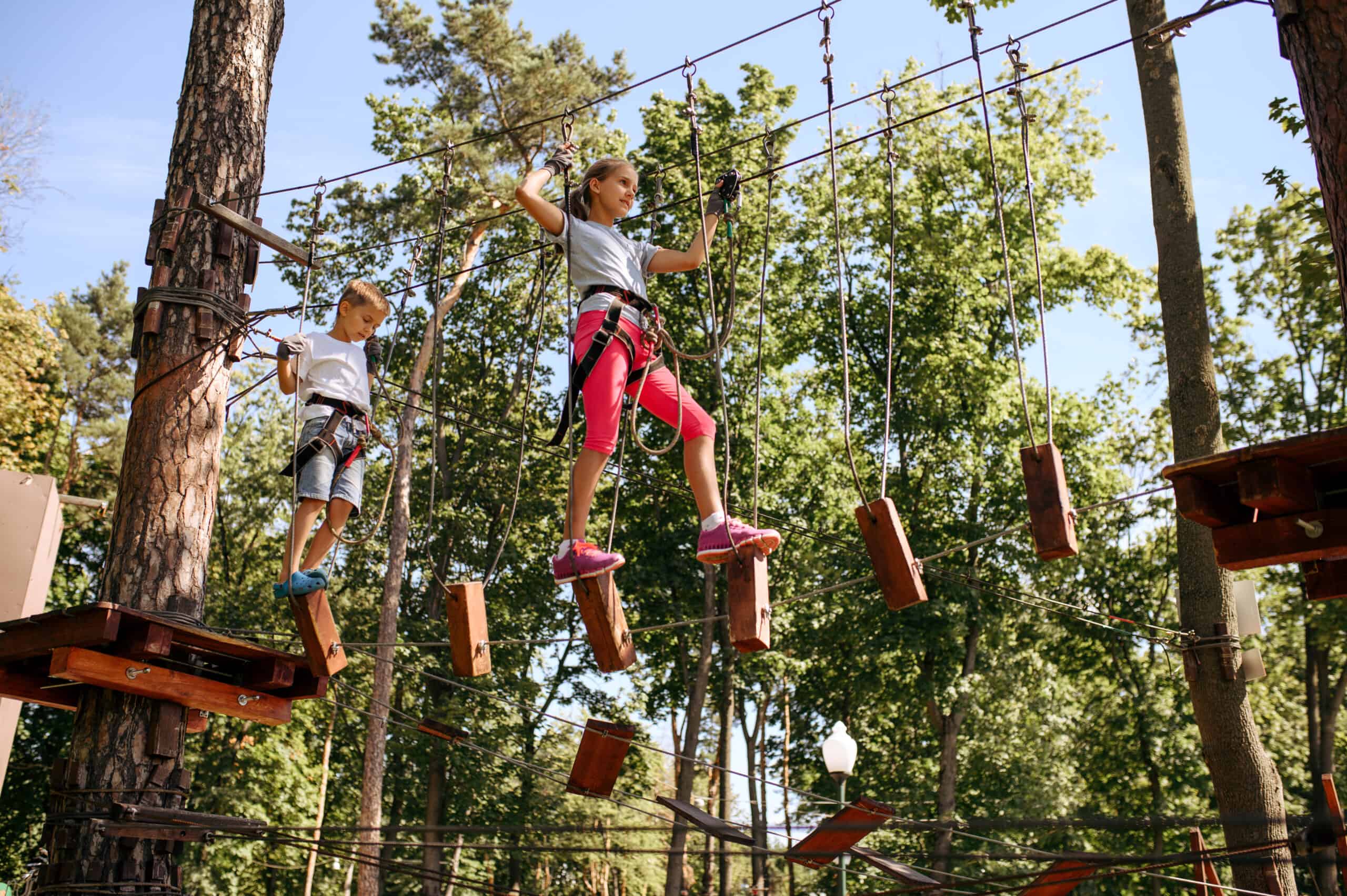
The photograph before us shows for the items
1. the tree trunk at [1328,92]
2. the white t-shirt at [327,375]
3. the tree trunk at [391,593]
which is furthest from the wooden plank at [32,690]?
the tree trunk at [391,593]

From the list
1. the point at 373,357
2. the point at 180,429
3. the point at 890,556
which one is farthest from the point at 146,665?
the point at 890,556

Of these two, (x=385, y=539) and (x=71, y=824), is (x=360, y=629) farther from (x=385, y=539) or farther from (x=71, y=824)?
(x=71, y=824)

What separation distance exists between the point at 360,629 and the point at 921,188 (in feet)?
37.1

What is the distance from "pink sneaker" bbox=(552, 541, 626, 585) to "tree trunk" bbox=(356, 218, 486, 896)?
34.3 ft

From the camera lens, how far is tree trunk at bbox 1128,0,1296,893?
642cm

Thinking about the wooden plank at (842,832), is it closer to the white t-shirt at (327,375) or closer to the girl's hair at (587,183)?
the girl's hair at (587,183)

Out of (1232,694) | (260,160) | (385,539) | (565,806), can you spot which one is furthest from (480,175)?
(1232,694)

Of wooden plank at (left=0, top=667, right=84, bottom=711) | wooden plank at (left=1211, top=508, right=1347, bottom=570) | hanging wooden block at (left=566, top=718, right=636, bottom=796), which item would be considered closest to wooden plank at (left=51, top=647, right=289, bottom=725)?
wooden plank at (left=0, top=667, right=84, bottom=711)

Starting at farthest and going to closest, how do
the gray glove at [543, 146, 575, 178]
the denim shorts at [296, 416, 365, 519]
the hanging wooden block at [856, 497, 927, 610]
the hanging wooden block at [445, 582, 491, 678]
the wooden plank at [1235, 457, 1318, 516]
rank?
1. the denim shorts at [296, 416, 365, 519]
2. the gray glove at [543, 146, 575, 178]
3. the hanging wooden block at [445, 582, 491, 678]
4. the hanging wooden block at [856, 497, 927, 610]
5. the wooden plank at [1235, 457, 1318, 516]

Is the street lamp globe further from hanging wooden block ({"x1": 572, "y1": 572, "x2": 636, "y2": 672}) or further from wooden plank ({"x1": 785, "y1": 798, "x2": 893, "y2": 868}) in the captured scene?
hanging wooden block ({"x1": 572, "y1": 572, "x2": 636, "y2": 672})

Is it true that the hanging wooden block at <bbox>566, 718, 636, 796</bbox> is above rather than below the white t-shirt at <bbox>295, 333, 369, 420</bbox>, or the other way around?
below

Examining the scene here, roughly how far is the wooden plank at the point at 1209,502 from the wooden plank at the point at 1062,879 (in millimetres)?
1188

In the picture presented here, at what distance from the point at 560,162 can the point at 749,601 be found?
1.86 metres

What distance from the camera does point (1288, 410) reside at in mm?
17734
